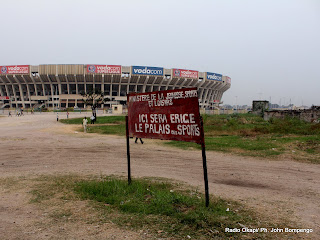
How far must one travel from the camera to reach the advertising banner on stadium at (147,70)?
78438 mm

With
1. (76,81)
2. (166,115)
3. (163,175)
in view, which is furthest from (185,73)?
(166,115)

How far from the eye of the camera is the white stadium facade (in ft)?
253

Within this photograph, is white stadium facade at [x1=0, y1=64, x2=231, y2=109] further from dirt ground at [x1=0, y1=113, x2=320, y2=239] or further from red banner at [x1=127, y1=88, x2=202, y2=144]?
red banner at [x1=127, y1=88, x2=202, y2=144]

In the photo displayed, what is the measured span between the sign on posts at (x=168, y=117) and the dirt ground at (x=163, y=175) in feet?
5.52

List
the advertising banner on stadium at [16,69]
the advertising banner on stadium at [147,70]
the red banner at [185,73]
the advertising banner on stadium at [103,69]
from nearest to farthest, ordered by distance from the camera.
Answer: the advertising banner on stadium at [103,69]
the advertising banner on stadium at [16,69]
the advertising banner on stadium at [147,70]
the red banner at [185,73]

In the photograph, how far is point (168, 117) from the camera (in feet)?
17.2

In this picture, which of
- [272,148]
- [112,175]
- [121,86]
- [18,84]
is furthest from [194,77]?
[112,175]

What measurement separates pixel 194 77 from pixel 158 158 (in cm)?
7682

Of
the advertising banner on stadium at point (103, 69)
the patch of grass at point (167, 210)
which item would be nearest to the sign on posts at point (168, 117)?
the patch of grass at point (167, 210)

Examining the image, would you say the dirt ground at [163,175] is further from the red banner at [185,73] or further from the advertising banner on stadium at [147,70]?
the red banner at [185,73]

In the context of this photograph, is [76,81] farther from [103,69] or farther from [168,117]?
[168,117]

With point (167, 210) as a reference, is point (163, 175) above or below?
below

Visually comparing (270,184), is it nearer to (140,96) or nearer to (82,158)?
(140,96)

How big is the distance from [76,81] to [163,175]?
3138 inches
